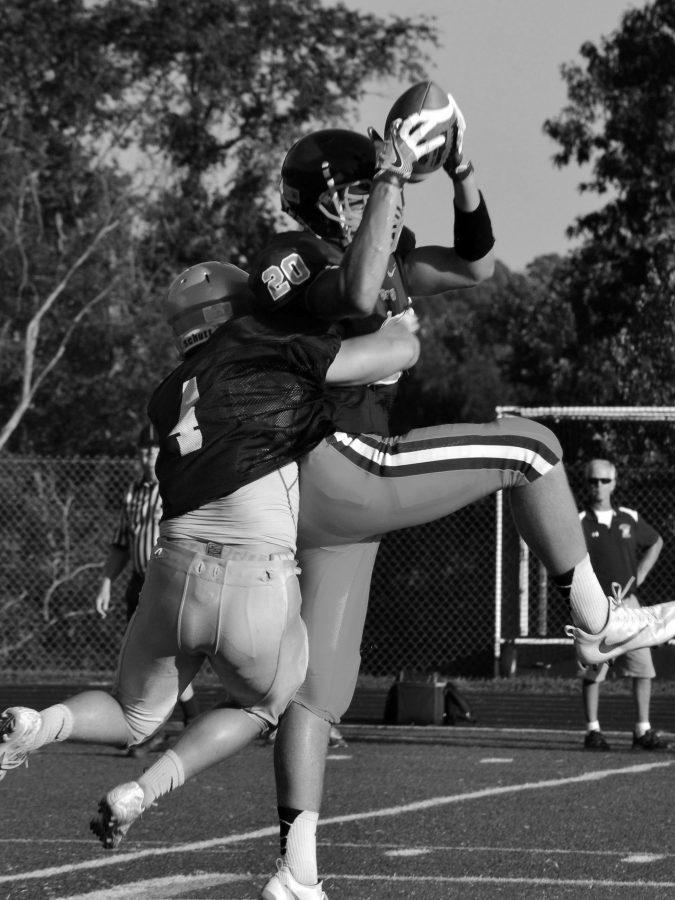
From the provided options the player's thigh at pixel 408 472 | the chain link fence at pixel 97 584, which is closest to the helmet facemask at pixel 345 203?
the player's thigh at pixel 408 472

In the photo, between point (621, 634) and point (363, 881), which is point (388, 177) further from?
point (363, 881)

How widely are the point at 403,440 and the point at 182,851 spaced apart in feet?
7.52

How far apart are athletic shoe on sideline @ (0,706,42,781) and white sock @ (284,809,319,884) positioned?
839mm

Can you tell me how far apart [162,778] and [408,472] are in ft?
3.34

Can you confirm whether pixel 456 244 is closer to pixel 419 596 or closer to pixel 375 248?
pixel 375 248

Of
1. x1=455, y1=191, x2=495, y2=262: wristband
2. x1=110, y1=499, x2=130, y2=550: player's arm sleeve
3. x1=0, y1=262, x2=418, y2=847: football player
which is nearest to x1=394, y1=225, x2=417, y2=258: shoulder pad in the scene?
x1=455, y1=191, x2=495, y2=262: wristband

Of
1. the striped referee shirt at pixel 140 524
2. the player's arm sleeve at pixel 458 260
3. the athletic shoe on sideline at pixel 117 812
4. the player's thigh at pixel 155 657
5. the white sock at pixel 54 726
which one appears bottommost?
the striped referee shirt at pixel 140 524

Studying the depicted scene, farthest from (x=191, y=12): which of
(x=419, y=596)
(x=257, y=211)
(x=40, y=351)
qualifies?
(x=419, y=596)

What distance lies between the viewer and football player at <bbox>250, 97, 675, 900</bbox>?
4.08 m

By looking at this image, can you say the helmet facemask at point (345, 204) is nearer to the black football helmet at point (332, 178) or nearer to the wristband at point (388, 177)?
the black football helmet at point (332, 178)

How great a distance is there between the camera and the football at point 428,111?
13.8 ft

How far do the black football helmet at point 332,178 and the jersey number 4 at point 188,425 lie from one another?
0.63 m

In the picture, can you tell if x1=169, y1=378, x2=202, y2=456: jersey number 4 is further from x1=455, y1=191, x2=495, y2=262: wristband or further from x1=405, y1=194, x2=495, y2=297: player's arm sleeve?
x1=455, y1=191, x2=495, y2=262: wristband

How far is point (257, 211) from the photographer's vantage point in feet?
A: 87.0
